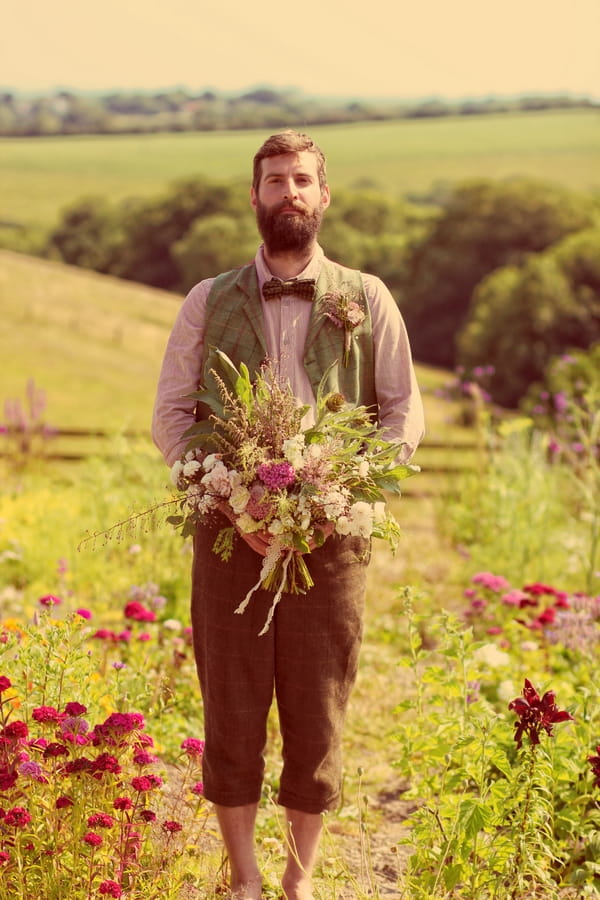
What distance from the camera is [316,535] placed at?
2.76m

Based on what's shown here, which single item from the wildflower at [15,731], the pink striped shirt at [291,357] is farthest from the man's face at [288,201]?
the wildflower at [15,731]

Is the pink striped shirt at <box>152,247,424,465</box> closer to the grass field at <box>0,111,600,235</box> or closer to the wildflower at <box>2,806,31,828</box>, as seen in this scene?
the wildflower at <box>2,806,31,828</box>

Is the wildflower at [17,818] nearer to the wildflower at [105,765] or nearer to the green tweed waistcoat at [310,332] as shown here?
the wildflower at [105,765]

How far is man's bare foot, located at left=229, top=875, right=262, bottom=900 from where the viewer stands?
3006 millimetres

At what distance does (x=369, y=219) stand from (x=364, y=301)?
50.3 meters

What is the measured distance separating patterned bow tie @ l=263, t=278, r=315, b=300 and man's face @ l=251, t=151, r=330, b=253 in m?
0.09

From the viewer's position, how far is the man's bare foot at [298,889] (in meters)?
2.98

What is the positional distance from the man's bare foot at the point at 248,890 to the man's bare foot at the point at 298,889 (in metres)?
0.08

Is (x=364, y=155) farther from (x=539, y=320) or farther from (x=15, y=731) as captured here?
(x=15, y=731)

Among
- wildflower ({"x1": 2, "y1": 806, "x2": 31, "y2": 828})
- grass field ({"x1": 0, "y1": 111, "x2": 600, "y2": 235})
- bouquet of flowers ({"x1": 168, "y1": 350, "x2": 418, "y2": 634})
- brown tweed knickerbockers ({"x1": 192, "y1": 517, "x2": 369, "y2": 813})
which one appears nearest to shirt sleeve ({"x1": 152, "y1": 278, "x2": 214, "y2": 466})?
bouquet of flowers ({"x1": 168, "y1": 350, "x2": 418, "y2": 634})

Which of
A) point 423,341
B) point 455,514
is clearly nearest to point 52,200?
point 423,341

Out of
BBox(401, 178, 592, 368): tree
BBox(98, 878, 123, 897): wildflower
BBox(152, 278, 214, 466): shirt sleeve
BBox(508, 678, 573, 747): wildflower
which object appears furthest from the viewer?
BBox(401, 178, 592, 368): tree

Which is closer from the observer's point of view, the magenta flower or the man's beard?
the magenta flower

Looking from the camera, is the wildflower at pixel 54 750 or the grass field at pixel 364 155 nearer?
the wildflower at pixel 54 750
